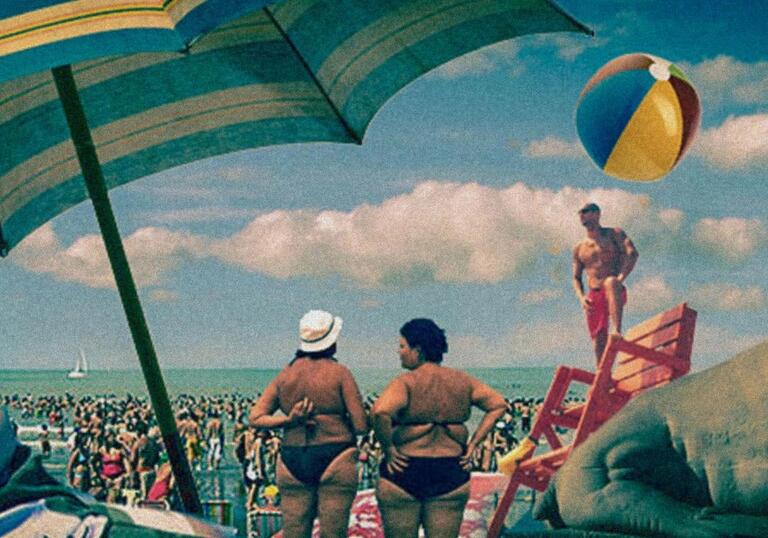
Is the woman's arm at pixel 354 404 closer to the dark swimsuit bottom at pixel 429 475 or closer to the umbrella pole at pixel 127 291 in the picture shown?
the dark swimsuit bottom at pixel 429 475

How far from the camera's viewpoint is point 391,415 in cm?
473

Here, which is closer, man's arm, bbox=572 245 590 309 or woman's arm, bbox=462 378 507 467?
woman's arm, bbox=462 378 507 467

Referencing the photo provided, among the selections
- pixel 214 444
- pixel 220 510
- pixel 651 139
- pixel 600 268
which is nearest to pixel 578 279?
pixel 600 268

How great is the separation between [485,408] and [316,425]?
2.51ft

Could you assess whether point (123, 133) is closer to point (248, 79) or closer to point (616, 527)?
point (248, 79)

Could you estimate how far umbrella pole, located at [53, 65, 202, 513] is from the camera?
4664mm

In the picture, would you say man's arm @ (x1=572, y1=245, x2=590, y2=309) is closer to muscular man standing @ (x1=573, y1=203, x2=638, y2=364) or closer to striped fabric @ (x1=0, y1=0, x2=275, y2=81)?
muscular man standing @ (x1=573, y1=203, x2=638, y2=364)

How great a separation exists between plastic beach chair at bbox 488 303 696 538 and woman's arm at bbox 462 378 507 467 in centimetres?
289

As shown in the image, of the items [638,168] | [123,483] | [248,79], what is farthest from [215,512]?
[123,483]

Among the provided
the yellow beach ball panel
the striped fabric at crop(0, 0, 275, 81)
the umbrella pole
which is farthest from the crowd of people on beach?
the yellow beach ball panel

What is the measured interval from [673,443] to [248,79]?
2.98m

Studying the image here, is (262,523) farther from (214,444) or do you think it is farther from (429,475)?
(214,444)

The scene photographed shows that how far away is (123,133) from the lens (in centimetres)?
592

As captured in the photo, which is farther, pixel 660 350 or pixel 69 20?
pixel 660 350
